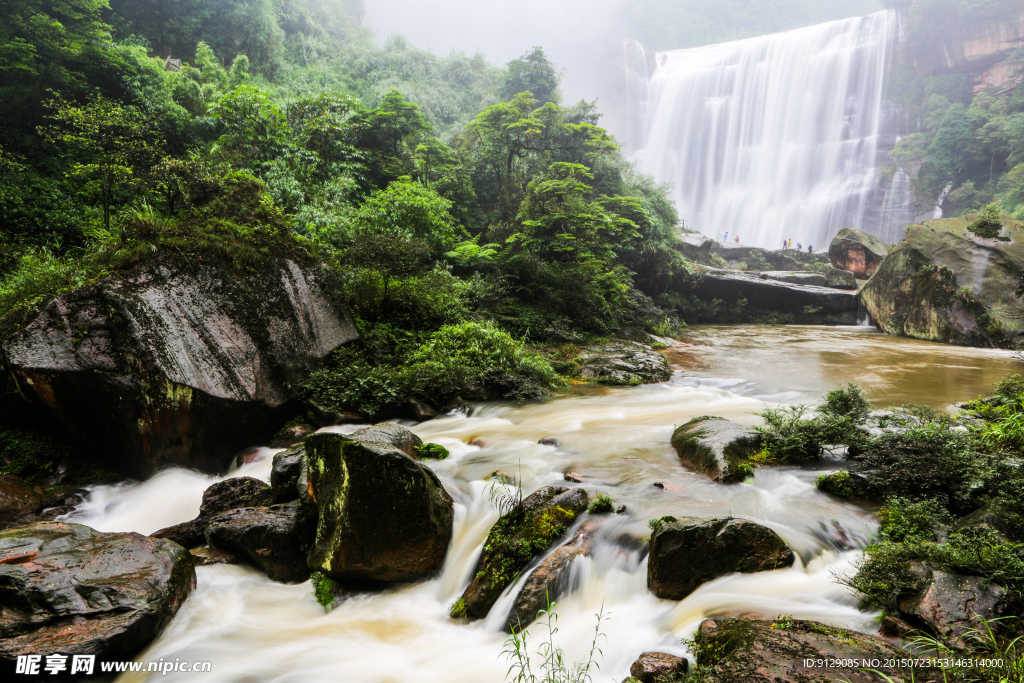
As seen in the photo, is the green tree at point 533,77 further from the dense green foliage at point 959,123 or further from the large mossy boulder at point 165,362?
the dense green foliage at point 959,123

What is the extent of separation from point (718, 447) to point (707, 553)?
252 cm

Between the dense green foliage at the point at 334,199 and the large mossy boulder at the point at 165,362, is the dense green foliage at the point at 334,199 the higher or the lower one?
the higher one

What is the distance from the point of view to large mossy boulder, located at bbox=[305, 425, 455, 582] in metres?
4.69

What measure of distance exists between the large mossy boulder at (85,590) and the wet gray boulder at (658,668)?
3.84 m

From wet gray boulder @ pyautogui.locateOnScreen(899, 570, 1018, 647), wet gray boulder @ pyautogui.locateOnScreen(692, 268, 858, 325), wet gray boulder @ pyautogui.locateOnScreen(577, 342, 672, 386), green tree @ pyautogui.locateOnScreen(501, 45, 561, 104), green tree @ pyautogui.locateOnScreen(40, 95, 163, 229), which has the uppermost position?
green tree @ pyautogui.locateOnScreen(501, 45, 561, 104)

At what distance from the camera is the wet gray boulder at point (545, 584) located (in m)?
4.06

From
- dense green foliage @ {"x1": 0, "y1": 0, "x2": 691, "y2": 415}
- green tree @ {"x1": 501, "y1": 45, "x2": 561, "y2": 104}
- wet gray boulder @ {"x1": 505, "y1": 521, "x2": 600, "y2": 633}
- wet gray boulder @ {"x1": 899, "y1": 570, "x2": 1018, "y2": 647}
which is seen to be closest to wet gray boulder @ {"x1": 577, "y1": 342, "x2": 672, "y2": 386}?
dense green foliage @ {"x1": 0, "y1": 0, "x2": 691, "y2": 415}

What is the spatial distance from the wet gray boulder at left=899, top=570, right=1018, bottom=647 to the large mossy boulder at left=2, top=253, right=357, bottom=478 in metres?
8.12

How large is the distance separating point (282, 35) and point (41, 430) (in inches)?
1315

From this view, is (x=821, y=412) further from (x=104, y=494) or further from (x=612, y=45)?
(x=612, y=45)

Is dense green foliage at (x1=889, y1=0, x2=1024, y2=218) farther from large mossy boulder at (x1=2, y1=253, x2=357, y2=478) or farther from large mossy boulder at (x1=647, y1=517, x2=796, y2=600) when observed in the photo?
large mossy boulder at (x1=2, y1=253, x2=357, y2=478)

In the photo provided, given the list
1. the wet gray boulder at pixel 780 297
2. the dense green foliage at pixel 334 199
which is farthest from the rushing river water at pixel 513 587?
the wet gray boulder at pixel 780 297

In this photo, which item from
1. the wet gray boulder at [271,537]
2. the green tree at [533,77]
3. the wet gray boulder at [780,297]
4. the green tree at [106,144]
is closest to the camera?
the wet gray boulder at [271,537]

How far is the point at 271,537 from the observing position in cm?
500
